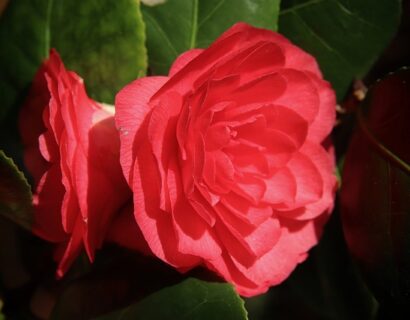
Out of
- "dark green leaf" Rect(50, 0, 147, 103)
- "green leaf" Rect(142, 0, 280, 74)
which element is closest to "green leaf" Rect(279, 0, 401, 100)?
"green leaf" Rect(142, 0, 280, 74)

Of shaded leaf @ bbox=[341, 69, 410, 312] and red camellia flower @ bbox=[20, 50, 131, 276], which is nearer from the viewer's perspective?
red camellia flower @ bbox=[20, 50, 131, 276]

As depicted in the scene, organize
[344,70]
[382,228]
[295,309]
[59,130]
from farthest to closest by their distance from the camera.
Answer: [295,309]
[344,70]
[382,228]
[59,130]

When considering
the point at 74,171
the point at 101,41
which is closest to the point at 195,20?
the point at 101,41

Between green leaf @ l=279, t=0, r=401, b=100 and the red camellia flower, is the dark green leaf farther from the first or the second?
green leaf @ l=279, t=0, r=401, b=100

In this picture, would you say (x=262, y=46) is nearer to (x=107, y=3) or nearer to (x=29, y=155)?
(x=107, y=3)

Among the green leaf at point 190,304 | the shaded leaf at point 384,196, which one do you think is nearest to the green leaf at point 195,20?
the shaded leaf at point 384,196

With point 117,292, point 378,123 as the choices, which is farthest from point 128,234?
point 378,123

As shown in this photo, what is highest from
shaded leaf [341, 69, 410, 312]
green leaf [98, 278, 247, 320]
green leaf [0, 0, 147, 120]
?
green leaf [0, 0, 147, 120]
